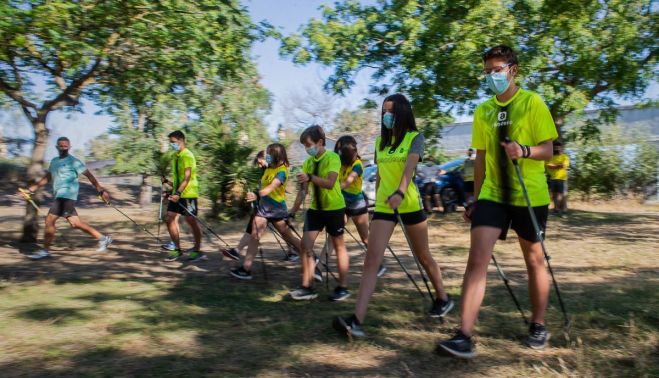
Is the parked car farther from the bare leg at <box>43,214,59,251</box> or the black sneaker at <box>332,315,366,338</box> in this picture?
the black sneaker at <box>332,315,366,338</box>

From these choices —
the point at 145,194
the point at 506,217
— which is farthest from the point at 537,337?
the point at 145,194

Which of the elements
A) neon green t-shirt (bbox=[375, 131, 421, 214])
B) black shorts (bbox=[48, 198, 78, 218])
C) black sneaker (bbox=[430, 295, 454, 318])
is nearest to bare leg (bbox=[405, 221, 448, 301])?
black sneaker (bbox=[430, 295, 454, 318])

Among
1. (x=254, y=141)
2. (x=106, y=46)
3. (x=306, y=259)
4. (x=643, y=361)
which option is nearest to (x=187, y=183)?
(x=106, y=46)

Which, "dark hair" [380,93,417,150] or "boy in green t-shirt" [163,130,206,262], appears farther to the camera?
"boy in green t-shirt" [163,130,206,262]

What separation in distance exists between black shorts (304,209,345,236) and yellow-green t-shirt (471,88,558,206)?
2.05 metres

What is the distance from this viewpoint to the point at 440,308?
4.89 m

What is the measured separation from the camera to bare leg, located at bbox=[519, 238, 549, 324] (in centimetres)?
396

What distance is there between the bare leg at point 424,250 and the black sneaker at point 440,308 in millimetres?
38

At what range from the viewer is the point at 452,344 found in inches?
146

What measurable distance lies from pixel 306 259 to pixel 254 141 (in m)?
13.6

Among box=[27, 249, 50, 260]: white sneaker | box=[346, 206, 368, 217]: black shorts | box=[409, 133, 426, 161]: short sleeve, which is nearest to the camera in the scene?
box=[409, 133, 426, 161]: short sleeve

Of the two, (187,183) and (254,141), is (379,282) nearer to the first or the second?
(187,183)

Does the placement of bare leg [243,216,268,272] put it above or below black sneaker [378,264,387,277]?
above

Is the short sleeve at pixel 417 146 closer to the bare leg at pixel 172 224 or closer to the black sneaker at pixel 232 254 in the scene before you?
the black sneaker at pixel 232 254
